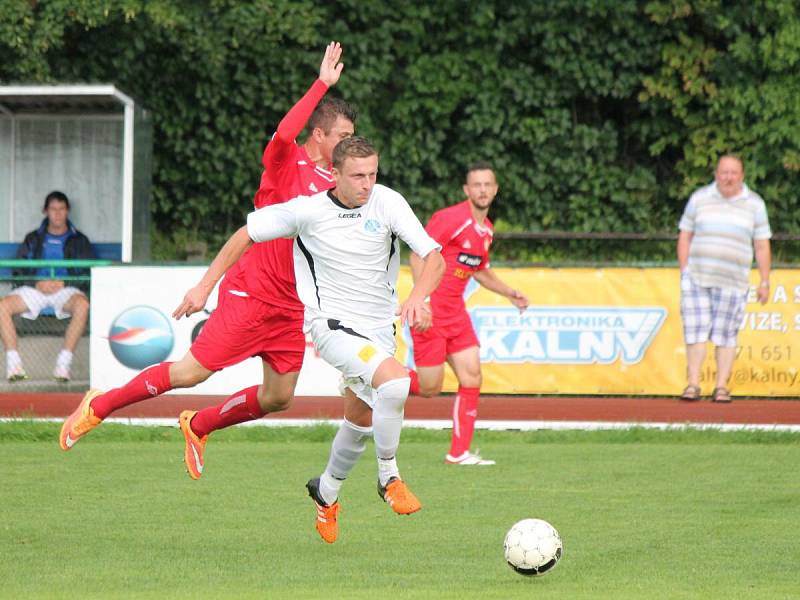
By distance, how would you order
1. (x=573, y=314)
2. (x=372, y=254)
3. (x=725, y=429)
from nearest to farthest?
1. (x=372, y=254)
2. (x=725, y=429)
3. (x=573, y=314)

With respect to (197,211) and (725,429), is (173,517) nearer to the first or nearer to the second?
(725,429)

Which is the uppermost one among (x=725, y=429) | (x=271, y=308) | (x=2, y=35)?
(x=2, y=35)

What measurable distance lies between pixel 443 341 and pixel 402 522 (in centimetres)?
306

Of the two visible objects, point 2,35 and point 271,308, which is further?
point 2,35

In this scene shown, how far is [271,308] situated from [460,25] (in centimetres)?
1227

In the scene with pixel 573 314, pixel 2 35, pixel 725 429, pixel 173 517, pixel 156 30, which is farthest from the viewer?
pixel 156 30

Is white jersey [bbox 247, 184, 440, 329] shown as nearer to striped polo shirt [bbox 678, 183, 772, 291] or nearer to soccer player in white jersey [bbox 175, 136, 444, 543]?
soccer player in white jersey [bbox 175, 136, 444, 543]

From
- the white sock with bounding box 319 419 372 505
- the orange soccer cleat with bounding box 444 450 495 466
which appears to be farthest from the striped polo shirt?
the white sock with bounding box 319 419 372 505

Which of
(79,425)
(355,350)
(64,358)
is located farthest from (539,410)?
(355,350)

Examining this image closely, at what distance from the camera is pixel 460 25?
20.0 meters

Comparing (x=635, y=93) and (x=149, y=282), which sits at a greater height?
(x=635, y=93)

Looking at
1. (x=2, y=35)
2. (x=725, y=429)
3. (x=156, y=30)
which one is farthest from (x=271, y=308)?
(x=156, y=30)

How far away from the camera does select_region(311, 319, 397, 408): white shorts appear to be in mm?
7297

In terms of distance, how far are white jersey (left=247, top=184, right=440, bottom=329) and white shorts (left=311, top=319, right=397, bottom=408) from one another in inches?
1.9
